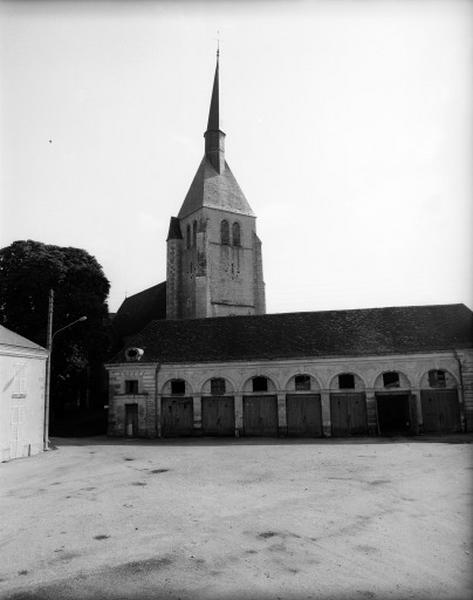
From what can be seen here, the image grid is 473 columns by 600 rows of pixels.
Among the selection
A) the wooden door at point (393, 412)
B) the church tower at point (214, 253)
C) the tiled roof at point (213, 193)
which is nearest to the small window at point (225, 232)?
the church tower at point (214, 253)

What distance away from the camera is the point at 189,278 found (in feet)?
144

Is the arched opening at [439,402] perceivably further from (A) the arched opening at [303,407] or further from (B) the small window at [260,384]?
(B) the small window at [260,384]

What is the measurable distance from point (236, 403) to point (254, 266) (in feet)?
59.5

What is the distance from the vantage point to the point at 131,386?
30953 millimetres

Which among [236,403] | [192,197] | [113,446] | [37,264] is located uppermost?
[192,197]

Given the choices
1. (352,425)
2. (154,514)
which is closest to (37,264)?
(352,425)

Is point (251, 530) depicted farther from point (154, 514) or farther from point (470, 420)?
point (470, 420)

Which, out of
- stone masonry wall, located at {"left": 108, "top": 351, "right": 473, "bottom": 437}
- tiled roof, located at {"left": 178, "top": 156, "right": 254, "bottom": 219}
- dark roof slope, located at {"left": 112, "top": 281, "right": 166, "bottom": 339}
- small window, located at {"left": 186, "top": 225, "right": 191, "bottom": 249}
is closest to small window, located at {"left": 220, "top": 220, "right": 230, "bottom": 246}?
tiled roof, located at {"left": 178, "top": 156, "right": 254, "bottom": 219}

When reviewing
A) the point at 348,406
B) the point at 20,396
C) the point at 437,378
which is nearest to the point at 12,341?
the point at 20,396

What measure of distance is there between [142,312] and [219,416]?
71.4 feet

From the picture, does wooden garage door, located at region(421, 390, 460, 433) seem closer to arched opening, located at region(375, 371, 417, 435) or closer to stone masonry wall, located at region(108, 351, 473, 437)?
stone masonry wall, located at region(108, 351, 473, 437)

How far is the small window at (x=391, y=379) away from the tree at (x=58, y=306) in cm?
2114

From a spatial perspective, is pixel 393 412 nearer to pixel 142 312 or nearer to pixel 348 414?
pixel 348 414

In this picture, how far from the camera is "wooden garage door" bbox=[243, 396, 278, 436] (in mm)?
29469
